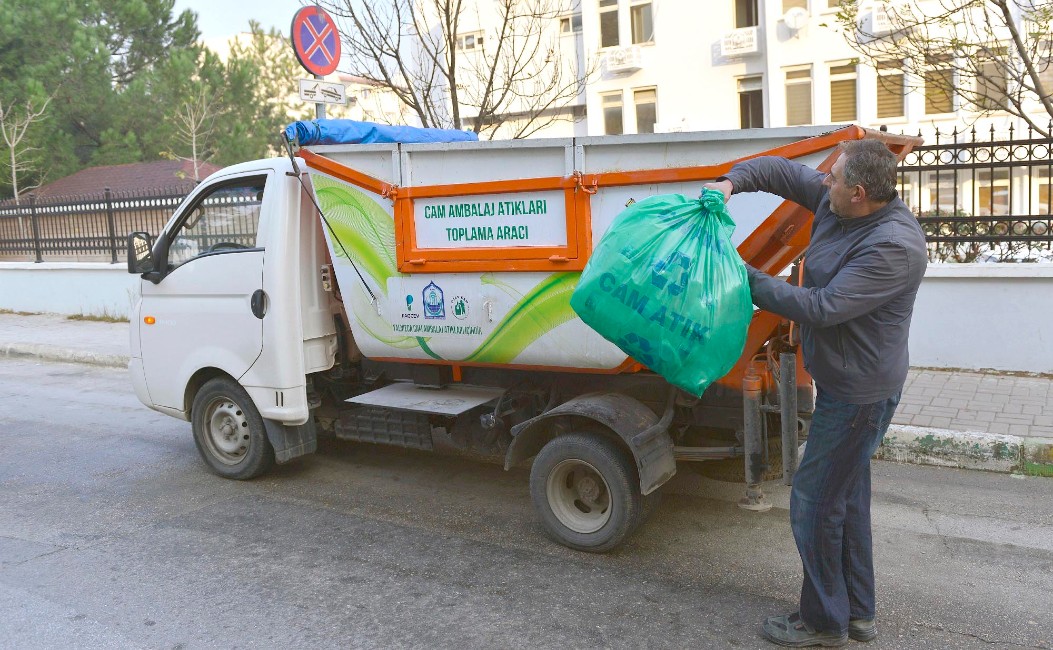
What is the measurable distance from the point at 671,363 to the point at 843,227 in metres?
0.81

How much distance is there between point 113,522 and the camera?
198 inches

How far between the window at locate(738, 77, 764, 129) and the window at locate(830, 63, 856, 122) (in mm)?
1817

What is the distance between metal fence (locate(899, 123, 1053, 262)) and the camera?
760 centimetres

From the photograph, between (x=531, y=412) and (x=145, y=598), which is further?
(x=531, y=412)

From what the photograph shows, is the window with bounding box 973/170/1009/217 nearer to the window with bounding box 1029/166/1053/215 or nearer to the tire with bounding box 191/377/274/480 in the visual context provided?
the window with bounding box 1029/166/1053/215

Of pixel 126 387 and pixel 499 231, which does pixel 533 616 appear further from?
pixel 126 387

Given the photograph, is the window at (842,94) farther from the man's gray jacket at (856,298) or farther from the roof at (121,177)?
the man's gray jacket at (856,298)

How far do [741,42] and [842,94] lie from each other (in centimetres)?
277

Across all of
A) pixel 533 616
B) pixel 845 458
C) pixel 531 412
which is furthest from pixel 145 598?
pixel 845 458

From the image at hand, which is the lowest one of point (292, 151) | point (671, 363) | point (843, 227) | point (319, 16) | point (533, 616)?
point (533, 616)

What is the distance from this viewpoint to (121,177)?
83.3 feet

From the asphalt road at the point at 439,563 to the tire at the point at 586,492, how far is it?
11 centimetres

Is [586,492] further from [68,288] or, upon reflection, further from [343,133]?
[68,288]

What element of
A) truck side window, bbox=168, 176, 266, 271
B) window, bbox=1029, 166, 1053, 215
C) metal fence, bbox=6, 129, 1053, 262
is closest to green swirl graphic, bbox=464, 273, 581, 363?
truck side window, bbox=168, 176, 266, 271
